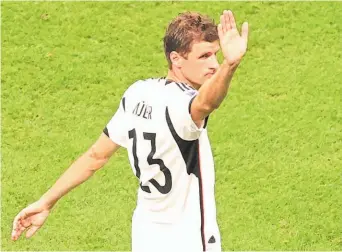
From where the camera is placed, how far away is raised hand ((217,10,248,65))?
6.10 m

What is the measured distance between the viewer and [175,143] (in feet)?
22.1

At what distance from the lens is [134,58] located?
12.4m

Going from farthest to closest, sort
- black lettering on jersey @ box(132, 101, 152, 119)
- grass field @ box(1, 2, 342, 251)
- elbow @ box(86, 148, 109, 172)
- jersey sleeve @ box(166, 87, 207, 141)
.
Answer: grass field @ box(1, 2, 342, 251), elbow @ box(86, 148, 109, 172), black lettering on jersey @ box(132, 101, 152, 119), jersey sleeve @ box(166, 87, 207, 141)

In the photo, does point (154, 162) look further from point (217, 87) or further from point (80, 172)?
point (217, 87)

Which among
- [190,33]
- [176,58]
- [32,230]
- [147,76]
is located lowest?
[32,230]

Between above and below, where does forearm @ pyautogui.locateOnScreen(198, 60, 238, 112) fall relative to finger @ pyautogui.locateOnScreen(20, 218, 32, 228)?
above

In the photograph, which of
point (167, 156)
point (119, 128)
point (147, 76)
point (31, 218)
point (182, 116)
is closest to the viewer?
point (182, 116)

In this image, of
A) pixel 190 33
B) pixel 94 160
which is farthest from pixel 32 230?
pixel 190 33

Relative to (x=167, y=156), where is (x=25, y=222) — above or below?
below

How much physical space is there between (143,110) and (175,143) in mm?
319

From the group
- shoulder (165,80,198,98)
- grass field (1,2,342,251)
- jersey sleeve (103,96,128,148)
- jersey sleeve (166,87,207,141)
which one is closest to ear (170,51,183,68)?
shoulder (165,80,198,98)

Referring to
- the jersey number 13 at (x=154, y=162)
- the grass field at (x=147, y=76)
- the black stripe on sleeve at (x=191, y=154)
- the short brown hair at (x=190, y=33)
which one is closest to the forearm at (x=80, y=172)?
the jersey number 13 at (x=154, y=162)

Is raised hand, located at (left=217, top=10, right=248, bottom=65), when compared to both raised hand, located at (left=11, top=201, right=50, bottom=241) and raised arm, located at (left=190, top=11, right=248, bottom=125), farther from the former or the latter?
raised hand, located at (left=11, top=201, right=50, bottom=241)

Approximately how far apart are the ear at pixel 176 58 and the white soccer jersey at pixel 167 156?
0.45 ft
